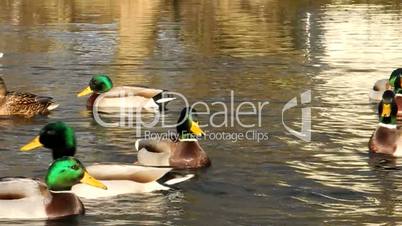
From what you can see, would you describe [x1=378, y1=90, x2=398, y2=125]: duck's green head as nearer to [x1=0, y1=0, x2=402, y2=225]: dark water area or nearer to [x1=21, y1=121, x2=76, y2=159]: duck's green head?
[x1=0, y1=0, x2=402, y2=225]: dark water area

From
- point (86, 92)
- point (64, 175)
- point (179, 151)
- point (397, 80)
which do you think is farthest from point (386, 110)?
point (86, 92)

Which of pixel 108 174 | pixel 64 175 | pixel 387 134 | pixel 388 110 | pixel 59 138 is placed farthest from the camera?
pixel 388 110

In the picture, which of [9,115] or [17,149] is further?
[9,115]

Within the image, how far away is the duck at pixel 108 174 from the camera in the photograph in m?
12.1

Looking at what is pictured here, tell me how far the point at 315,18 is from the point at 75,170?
3593cm

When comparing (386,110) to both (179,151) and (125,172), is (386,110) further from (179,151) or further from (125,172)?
(125,172)

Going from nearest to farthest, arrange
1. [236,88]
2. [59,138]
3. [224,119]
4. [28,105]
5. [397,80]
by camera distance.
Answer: [59,138] < [224,119] < [28,105] < [397,80] < [236,88]

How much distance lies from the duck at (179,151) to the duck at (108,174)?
1.24m

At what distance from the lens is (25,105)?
61.2 feet

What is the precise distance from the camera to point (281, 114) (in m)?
18.9

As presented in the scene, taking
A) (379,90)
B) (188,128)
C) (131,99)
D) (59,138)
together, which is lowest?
(379,90)

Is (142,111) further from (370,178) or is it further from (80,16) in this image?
(80,16)

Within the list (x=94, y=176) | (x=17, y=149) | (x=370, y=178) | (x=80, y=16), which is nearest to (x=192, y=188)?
(x=94, y=176)

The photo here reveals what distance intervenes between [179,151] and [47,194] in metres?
3.02
